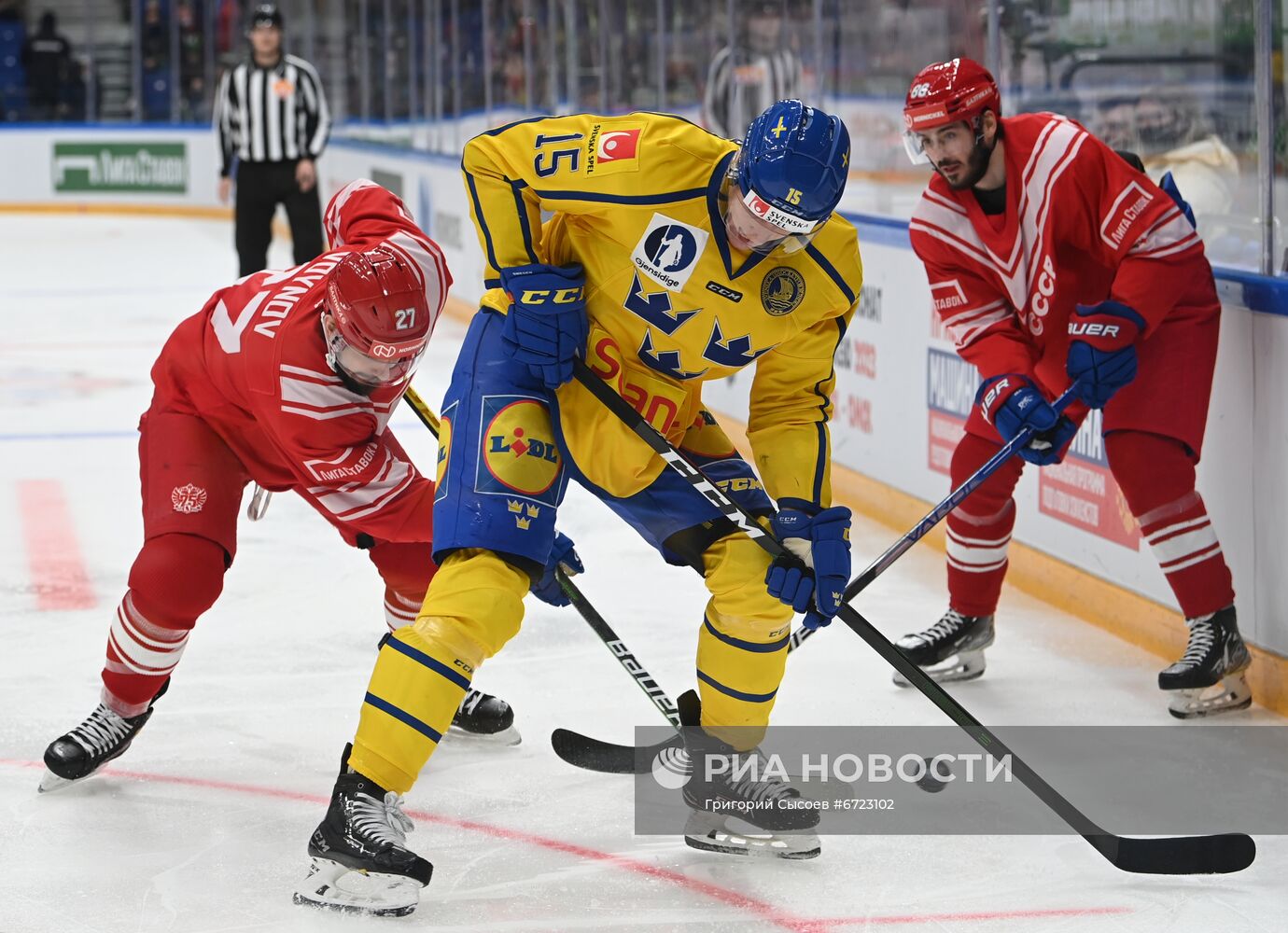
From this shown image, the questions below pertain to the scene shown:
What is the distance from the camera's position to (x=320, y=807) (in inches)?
101

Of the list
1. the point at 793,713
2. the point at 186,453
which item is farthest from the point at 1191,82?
the point at 186,453

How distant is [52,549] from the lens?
4219 mm

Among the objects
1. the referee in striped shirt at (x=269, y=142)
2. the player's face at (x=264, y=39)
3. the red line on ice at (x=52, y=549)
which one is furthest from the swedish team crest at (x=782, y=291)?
the player's face at (x=264, y=39)

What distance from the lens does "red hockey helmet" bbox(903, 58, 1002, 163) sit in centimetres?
297

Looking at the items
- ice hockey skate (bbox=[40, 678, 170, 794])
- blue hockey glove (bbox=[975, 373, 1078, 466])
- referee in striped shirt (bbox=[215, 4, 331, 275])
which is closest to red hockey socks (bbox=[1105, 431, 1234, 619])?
blue hockey glove (bbox=[975, 373, 1078, 466])

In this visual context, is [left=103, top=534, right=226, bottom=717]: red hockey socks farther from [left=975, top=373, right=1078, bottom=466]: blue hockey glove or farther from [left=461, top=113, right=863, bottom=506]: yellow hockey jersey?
[left=975, top=373, right=1078, bottom=466]: blue hockey glove

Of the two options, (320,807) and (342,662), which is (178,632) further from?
(342,662)

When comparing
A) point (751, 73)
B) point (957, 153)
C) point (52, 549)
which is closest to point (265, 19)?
point (751, 73)

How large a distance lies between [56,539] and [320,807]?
6.65 feet

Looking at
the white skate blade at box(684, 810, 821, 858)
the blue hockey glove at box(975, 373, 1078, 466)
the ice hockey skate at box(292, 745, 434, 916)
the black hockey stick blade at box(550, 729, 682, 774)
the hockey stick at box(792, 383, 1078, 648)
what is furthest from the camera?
the blue hockey glove at box(975, 373, 1078, 466)

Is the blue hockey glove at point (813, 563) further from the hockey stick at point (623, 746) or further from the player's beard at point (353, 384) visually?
the player's beard at point (353, 384)

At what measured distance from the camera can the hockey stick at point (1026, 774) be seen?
2.28 m

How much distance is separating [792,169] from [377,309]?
2.04ft

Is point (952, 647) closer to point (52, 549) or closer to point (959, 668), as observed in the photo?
point (959, 668)
